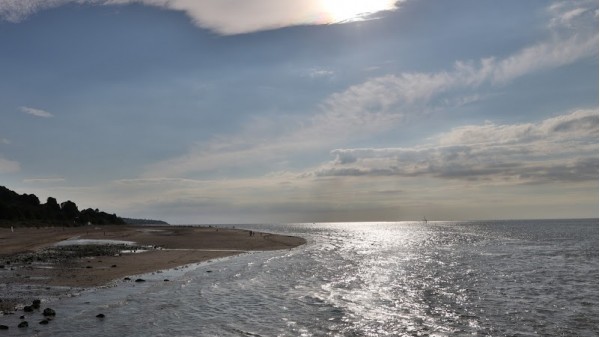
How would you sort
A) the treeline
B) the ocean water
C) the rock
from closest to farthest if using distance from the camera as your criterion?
the ocean water < the rock < the treeline

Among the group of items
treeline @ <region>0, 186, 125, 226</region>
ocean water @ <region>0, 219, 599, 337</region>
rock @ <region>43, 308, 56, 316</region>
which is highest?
treeline @ <region>0, 186, 125, 226</region>

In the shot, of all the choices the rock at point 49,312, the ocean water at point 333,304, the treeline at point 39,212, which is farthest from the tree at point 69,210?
the rock at point 49,312

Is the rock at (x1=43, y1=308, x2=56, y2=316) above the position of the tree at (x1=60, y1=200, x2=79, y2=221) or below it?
below

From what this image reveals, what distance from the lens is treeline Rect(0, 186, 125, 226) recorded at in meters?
117

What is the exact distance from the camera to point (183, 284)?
30.9 metres

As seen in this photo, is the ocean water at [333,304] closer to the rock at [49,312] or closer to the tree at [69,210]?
Answer: the rock at [49,312]

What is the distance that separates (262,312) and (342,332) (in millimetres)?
5443

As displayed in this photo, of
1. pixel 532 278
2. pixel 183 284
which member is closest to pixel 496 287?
pixel 532 278

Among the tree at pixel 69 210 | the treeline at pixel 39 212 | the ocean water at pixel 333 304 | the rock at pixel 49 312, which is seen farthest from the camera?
the tree at pixel 69 210

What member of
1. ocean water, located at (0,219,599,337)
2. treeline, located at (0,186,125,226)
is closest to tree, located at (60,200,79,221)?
treeline, located at (0,186,125,226)

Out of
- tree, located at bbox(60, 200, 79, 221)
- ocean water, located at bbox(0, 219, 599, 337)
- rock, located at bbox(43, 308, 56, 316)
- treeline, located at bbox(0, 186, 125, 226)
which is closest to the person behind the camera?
ocean water, located at bbox(0, 219, 599, 337)

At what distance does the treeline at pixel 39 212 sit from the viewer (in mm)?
117219

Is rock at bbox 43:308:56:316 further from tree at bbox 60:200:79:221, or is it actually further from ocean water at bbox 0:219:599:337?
tree at bbox 60:200:79:221

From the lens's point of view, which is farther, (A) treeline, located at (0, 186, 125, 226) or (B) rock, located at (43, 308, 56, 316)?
(A) treeline, located at (0, 186, 125, 226)
